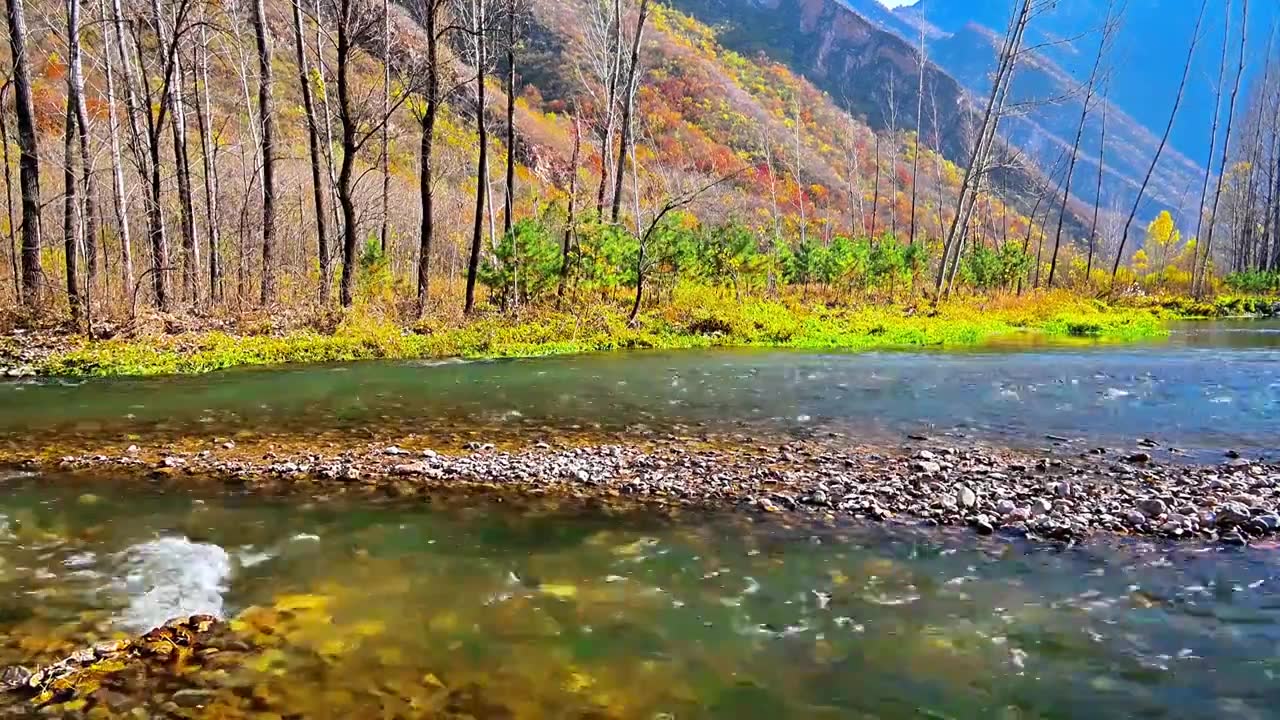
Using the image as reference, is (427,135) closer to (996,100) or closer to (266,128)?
(266,128)

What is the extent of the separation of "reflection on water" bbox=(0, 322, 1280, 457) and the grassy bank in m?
1.20

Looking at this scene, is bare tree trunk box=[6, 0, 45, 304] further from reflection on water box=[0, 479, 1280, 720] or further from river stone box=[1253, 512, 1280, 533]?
river stone box=[1253, 512, 1280, 533]

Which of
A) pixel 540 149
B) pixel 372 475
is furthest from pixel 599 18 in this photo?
pixel 540 149

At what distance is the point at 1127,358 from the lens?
15969 millimetres

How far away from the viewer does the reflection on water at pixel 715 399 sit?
29.6 feet

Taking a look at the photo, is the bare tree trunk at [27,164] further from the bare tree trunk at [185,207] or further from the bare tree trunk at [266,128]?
the bare tree trunk at [266,128]

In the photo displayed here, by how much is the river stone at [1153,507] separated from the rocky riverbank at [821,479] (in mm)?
14

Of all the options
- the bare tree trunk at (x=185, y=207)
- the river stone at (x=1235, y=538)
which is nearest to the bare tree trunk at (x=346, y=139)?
the bare tree trunk at (x=185, y=207)

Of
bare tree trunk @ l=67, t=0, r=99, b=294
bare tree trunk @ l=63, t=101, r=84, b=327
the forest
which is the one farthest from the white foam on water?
bare tree trunk @ l=63, t=101, r=84, b=327

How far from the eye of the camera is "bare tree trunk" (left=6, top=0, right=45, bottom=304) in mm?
15086

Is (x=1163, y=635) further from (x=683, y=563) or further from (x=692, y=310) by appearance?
(x=692, y=310)

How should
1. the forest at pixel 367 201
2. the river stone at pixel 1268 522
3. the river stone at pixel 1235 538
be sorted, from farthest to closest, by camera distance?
the forest at pixel 367 201
the river stone at pixel 1268 522
the river stone at pixel 1235 538

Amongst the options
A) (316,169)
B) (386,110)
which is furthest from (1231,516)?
(386,110)

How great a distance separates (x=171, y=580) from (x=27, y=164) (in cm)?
1514
